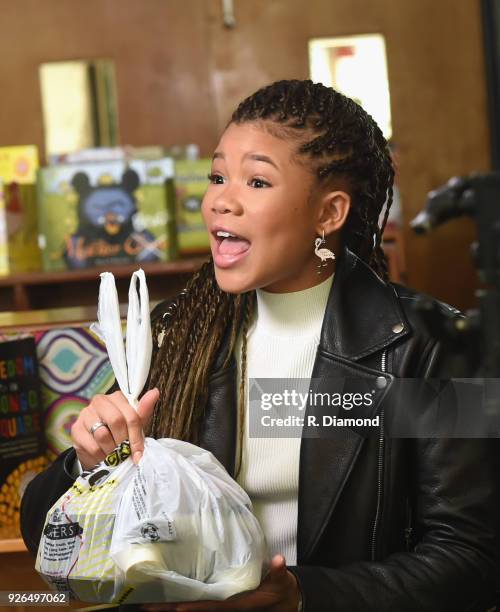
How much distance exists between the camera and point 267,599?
45.4 inches

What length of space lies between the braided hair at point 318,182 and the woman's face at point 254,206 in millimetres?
27

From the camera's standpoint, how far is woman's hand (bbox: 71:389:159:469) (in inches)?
46.0

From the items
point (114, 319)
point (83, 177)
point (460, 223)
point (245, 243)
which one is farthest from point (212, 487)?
point (460, 223)

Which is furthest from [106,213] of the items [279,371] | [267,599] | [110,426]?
[267,599]

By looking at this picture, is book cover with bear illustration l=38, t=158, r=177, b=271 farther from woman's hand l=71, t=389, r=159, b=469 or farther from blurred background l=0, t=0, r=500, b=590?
woman's hand l=71, t=389, r=159, b=469

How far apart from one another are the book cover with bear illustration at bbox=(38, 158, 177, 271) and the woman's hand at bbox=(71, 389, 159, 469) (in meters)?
1.94

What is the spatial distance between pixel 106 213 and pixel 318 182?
183 centimetres

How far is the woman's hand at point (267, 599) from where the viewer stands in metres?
1.07

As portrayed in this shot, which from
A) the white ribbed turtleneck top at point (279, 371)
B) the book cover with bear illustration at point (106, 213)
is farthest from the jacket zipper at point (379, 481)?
the book cover with bear illustration at point (106, 213)

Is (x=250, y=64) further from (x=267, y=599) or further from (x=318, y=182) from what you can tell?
(x=267, y=599)

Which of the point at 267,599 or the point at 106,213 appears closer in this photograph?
the point at 267,599

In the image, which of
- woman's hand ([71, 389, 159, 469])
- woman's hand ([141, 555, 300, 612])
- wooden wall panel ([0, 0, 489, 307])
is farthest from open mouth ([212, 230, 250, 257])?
wooden wall panel ([0, 0, 489, 307])

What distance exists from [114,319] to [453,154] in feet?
10.9

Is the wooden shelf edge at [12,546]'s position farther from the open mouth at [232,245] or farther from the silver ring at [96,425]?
the open mouth at [232,245]
